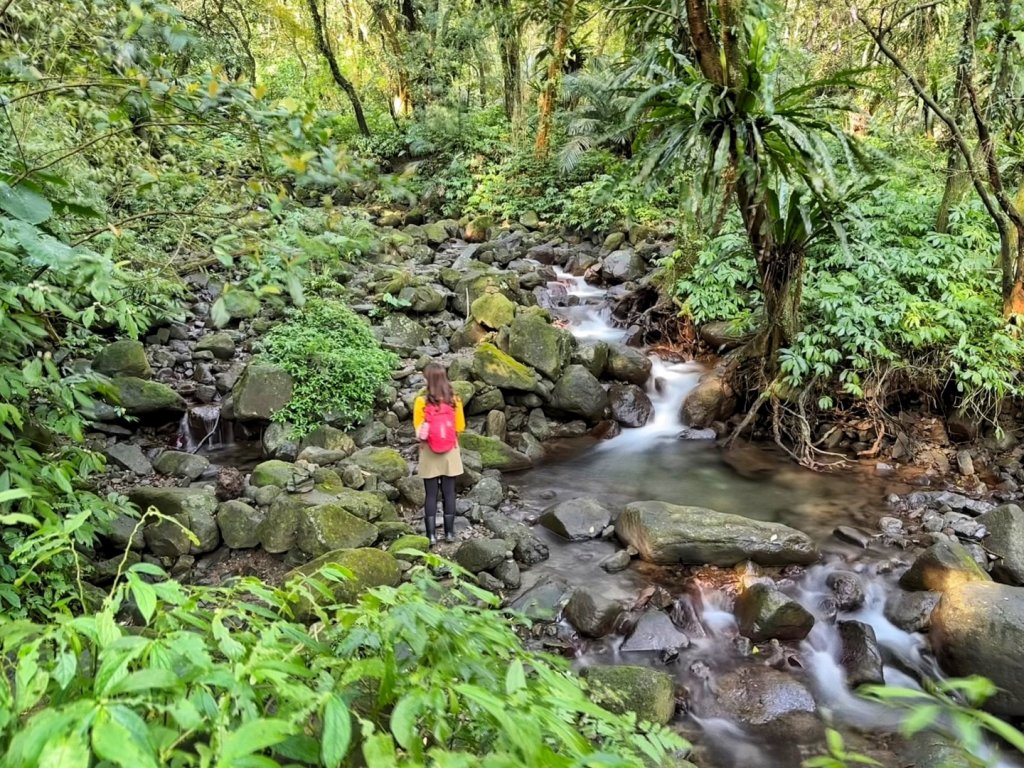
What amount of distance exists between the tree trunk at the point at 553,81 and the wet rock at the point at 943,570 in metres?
12.4

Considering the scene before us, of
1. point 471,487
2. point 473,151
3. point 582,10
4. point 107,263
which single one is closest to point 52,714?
point 107,263

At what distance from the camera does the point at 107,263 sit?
2.05 metres

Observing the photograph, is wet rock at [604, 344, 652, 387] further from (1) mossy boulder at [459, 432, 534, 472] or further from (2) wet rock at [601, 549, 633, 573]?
(2) wet rock at [601, 549, 633, 573]

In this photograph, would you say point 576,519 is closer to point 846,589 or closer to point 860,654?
point 846,589

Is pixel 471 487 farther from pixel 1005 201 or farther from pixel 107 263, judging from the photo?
pixel 1005 201

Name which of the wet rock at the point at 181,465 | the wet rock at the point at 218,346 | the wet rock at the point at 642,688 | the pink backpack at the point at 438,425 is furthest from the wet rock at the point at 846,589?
the wet rock at the point at 218,346

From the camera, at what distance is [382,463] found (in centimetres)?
628

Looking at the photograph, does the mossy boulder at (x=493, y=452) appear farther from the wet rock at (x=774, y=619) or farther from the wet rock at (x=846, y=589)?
the wet rock at (x=846, y=589)

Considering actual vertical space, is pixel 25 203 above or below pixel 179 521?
above

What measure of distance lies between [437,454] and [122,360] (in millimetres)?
4333

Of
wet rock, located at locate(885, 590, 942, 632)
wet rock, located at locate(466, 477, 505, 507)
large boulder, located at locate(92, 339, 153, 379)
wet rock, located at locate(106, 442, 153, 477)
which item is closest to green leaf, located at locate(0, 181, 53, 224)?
wet rock, located at locate(466, 477, 505, 507)

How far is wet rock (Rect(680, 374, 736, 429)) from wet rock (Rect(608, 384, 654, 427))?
53cm

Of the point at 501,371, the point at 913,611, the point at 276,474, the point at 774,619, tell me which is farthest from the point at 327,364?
the point at 913,611

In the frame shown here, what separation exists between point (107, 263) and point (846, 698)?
15.4ft
